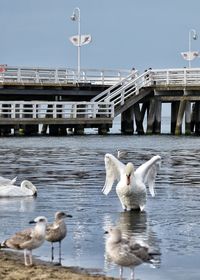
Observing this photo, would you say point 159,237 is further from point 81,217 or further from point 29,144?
point 29,144

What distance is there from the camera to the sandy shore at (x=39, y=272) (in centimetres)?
1217

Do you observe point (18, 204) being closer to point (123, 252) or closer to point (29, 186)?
point (29, 186)

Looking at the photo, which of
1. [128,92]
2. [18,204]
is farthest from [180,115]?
[18,204]

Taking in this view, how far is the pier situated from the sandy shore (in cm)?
4210

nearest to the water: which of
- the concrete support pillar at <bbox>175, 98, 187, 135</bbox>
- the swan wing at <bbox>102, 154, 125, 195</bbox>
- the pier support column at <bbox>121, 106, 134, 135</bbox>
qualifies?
the swan wing at <bbox>102, 154, 125, 195</bbox>

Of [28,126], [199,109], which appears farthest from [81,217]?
[199,109]

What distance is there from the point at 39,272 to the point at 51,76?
4941 cm

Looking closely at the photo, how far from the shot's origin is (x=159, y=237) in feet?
52.3

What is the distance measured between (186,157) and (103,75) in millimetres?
26194

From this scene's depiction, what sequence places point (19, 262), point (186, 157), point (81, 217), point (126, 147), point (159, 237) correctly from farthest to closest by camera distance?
point (126, 147)
point (186, 157)
point (81, 217)
point (159, 237)
point (19, 262)

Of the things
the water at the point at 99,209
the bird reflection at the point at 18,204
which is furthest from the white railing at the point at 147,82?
the bird reflection at the point at 18,204

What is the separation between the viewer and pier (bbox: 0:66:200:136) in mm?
57094

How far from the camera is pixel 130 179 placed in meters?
19.0

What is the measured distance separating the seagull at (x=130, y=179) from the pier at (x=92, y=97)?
35630mm
